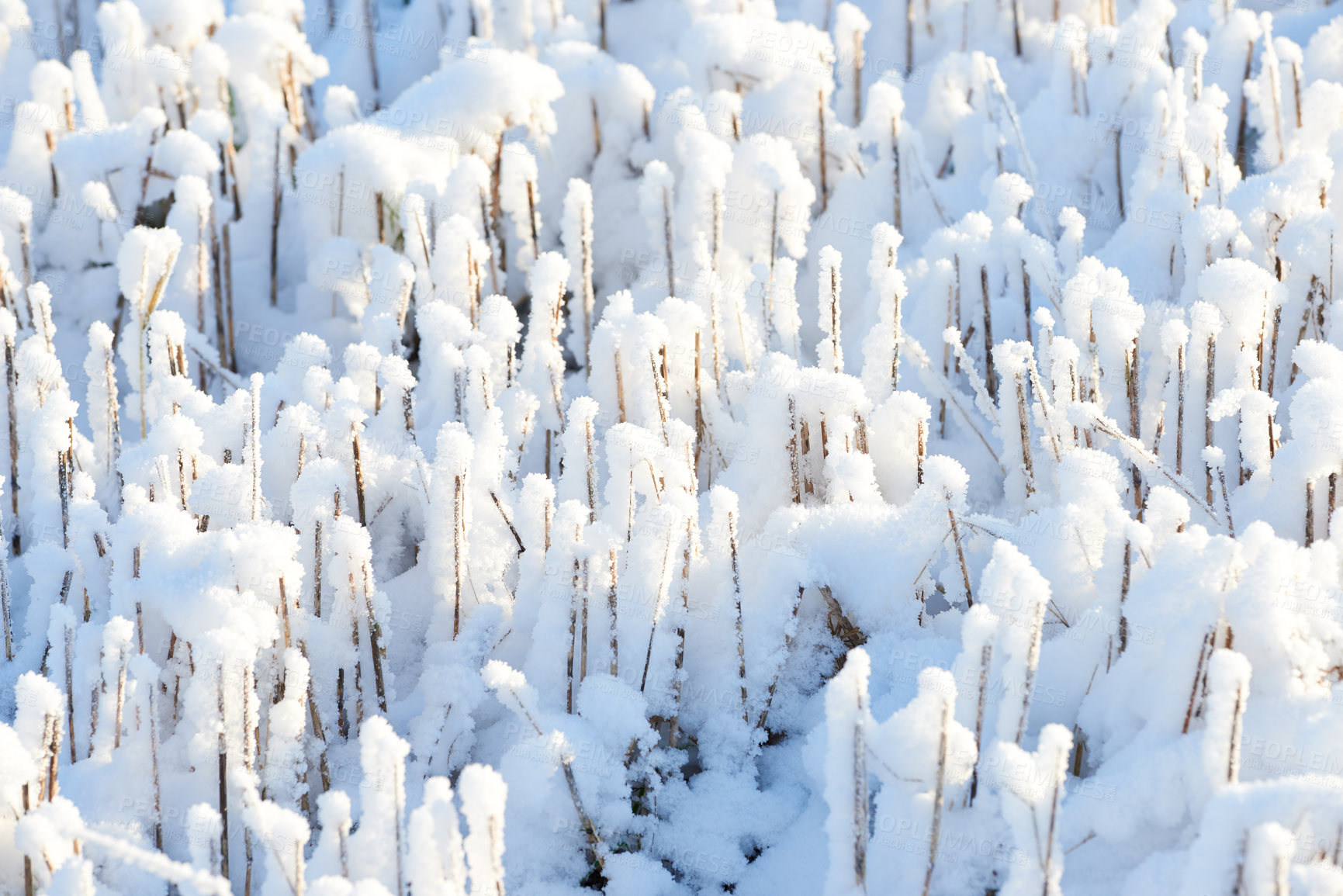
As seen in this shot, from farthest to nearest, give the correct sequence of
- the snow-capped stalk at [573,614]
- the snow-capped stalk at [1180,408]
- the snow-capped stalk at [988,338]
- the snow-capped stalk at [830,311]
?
the snow-capped stalk at [988,338], the snow-capped stalk at [830,311], the snow-capped stalk at [1180,408], the snow-capped stalk at [573,614]

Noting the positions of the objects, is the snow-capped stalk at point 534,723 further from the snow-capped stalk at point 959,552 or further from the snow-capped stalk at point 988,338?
the snow-capped stalk at point 988,338

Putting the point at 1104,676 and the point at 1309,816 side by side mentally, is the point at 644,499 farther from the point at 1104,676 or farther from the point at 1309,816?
the point at 1309,816

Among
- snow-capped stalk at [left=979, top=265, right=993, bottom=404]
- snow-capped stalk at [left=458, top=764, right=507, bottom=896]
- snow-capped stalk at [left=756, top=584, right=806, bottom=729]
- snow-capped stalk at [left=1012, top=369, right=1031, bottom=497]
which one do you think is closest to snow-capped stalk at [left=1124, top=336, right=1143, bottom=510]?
snow-capped stalk at [left=1012, top=369, right=1031, bottom=497]

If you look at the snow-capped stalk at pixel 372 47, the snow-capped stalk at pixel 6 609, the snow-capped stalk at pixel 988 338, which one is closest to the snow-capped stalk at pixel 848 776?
the snow-capped stalk at pixel 988 338

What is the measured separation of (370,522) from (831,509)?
0.67 meters

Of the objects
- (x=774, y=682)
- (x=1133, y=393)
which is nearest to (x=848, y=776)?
(x=774, y=682)

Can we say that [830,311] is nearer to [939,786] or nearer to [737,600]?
[737,600]

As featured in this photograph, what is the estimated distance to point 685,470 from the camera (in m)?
1.33

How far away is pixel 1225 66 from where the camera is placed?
220 cm

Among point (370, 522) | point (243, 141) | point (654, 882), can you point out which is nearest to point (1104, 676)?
point (654, 882)

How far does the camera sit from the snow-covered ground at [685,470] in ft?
3.31

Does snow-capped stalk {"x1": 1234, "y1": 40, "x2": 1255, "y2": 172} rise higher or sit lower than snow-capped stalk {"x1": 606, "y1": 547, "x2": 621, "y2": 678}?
higher

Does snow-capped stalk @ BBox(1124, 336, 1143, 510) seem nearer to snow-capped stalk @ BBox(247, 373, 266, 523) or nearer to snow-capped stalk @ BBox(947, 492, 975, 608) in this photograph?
snow-capped stalk @ BBox(947, 492, 975, 608)

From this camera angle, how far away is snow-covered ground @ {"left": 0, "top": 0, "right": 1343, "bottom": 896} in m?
1.01
